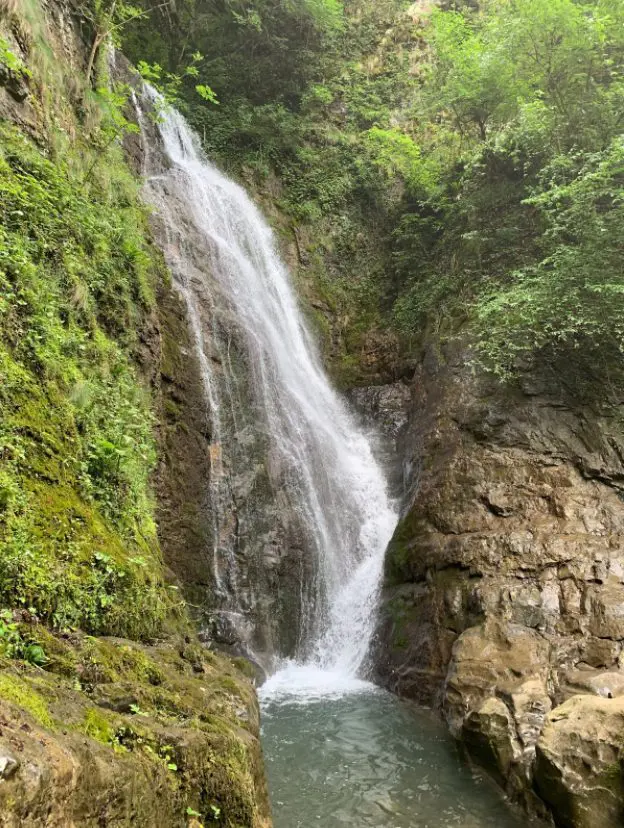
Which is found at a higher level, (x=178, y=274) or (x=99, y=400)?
(x=178, y=274)

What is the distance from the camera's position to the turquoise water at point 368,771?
5066 millimetres

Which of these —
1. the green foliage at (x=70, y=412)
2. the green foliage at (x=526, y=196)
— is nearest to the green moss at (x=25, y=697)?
the green foliage at (x=70, y=412)

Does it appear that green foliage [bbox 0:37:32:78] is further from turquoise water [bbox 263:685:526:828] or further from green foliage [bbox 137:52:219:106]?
turquoise water [bbox 263:685:526:828]

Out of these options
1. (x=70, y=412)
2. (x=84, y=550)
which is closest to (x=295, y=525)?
(x=70, y=412)

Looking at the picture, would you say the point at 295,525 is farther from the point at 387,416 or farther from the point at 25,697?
the point at 25,697

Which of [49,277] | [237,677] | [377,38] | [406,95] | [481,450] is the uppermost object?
[377,38]

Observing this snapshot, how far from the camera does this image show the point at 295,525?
10414 millimetres

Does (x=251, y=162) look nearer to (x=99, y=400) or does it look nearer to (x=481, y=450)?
(x=481, y=450)

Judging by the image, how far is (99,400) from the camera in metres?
6.02

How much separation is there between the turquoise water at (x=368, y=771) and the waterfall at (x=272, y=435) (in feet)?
5.70

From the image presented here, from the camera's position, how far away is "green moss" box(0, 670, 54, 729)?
2.24 metres

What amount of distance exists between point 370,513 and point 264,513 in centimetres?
271

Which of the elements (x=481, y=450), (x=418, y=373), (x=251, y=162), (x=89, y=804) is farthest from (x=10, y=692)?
(x=251, y=162)

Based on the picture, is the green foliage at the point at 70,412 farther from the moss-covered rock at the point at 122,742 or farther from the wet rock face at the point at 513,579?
the wet rock face at the point at 513,579
